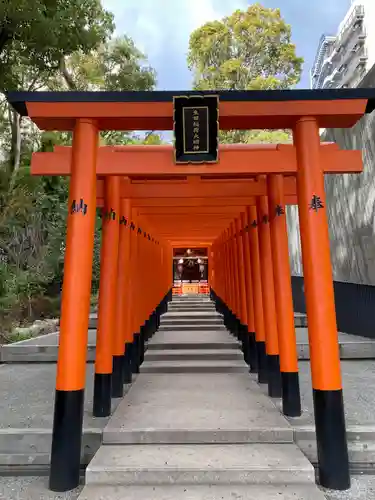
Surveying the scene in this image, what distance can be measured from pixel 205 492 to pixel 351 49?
162ft

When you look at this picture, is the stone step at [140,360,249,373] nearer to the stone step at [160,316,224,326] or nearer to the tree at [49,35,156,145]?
the stone step at [160,316,224,326]

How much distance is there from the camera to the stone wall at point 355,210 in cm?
879

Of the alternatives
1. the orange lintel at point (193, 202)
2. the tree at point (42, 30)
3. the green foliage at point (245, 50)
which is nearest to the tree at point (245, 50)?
the green foliage at point (245, 50)

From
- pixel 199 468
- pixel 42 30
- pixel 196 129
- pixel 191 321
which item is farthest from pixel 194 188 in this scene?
pixel 42 30

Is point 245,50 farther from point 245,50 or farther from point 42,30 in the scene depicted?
point 42,30

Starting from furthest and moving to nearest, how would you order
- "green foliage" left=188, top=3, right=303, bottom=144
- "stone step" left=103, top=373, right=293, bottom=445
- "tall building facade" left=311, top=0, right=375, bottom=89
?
"tall building facade" left=311, top=0, right=375, bottom=89, "green foliage" left=188, top=3, right=303, bottom=144, "stone step" left=103, top=373, right=293, bottom=445

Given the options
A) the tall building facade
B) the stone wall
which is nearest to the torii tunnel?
the stone wall

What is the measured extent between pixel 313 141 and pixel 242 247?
14.0 ft

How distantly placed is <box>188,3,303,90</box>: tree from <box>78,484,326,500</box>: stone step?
20766mm

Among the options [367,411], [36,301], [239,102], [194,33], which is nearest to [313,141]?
[239,102]

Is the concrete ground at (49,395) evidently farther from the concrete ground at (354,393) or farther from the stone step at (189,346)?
the stone step at (189,346)

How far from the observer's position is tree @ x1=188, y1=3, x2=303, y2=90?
826 inches

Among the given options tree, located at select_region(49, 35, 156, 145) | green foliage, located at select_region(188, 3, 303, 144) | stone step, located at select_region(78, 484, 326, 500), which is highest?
green foliage, located at select_region(188, 3, 303, 144)

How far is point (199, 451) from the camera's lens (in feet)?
12.9
